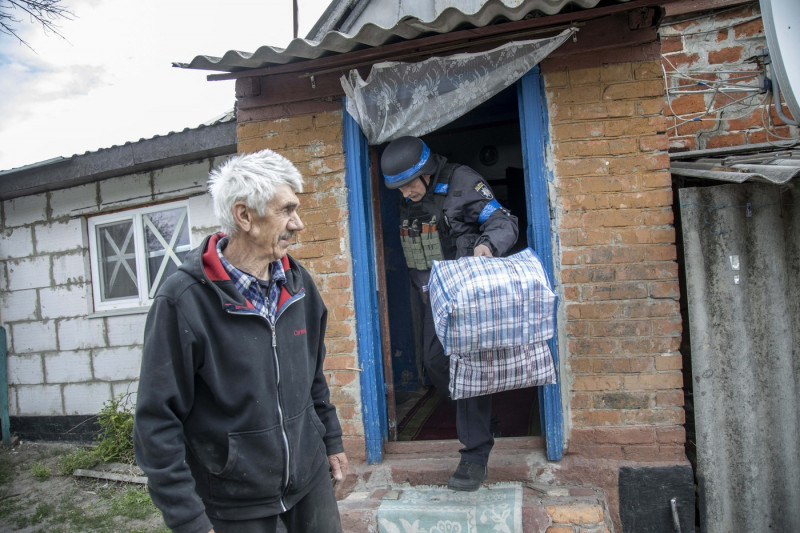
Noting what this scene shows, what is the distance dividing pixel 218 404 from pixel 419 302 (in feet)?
12.7

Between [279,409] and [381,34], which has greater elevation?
[381,34]

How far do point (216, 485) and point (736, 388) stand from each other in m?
2.91

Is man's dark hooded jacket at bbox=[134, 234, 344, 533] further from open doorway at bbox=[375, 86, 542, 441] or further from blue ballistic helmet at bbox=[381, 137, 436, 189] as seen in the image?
open doorway at bbox=[375, 86, 542, 441]

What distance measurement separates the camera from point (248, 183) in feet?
6.32

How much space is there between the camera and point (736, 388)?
326 centimetres

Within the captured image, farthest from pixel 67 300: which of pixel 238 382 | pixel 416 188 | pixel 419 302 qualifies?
pixel 238 382

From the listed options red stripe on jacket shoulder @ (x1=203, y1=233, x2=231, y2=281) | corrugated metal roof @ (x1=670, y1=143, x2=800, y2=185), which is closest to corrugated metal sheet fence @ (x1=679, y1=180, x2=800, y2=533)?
corrugated metal roof @ (x1=670, y1=143, x2=800, y2=185)

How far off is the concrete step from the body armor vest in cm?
118

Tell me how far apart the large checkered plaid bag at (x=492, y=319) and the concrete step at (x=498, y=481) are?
0.73 meters

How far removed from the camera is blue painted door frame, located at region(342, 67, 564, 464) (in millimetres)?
3238

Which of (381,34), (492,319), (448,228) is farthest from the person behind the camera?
(448,228)

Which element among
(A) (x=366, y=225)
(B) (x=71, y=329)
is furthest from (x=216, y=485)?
(B) (x=71, y=329)

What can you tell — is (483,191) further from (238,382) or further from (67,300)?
(67,300)

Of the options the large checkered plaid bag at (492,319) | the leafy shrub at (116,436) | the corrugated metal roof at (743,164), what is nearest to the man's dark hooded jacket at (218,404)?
the large checkered plaid bag at (492,319)
